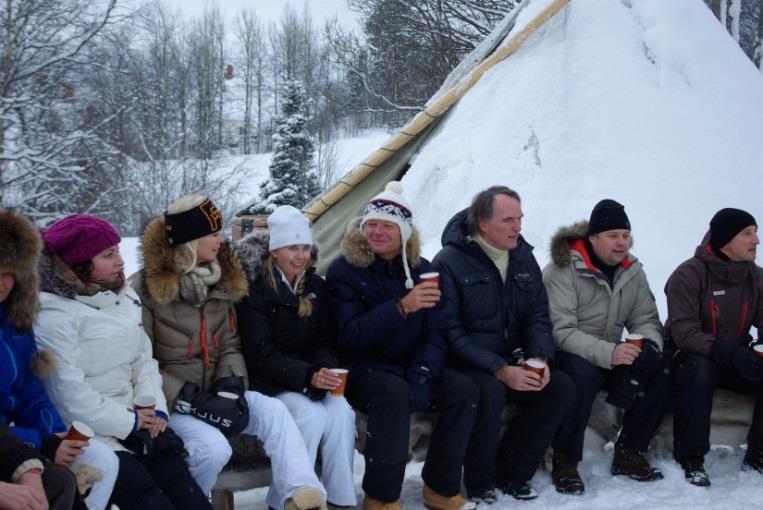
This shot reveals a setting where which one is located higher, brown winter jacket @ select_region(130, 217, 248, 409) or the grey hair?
the grey hair

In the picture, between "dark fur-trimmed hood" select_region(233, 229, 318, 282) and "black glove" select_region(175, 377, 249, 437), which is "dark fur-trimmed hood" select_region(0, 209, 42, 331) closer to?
"black glove" select_region(175, 377, 249, 437)

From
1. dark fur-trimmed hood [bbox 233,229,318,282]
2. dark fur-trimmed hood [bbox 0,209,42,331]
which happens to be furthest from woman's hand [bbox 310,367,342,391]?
dark fur-trimmed hood [bbox 0,209,42,331]

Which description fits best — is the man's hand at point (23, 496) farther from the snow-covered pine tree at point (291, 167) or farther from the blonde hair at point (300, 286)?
the snow-covered pine tree at point (291, 167)

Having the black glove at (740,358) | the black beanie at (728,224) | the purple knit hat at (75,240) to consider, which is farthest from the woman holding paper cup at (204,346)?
the black beanie at (728,224)

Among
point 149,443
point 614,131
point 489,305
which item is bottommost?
point 149,443

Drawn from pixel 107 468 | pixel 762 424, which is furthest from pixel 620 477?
pixel 107 468

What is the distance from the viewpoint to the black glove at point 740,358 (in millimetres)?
3527

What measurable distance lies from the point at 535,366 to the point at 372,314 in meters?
0.78

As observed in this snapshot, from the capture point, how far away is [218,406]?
2871mm

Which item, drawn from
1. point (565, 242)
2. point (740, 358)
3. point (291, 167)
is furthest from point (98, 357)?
point (291, 167)

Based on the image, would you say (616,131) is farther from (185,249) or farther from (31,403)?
(31,403)

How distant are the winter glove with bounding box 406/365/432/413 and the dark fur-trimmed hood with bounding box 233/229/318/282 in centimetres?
72

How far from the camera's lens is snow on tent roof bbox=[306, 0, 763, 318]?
17.8 feet

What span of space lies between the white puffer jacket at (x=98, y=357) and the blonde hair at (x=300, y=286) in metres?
0.63
